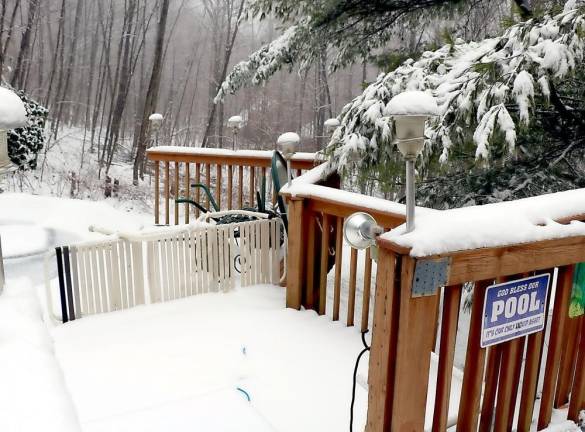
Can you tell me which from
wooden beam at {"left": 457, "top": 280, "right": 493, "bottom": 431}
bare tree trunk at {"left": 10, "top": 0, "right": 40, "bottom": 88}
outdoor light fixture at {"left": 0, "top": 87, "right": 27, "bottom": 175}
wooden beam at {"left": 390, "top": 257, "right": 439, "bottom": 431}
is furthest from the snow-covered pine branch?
bare tree trunk at {"left": 10, "top": 0, "right": 40, "bottom": 88}

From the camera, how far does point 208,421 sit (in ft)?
5.91

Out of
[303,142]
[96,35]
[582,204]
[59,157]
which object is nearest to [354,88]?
[303,142]

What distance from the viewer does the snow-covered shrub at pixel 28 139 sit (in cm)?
768

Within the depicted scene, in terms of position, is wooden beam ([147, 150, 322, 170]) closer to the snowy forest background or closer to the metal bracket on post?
the snowy forest background

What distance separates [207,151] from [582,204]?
393cm

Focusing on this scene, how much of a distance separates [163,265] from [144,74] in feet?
54.5

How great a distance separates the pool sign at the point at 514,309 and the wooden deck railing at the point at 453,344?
3 centimetres

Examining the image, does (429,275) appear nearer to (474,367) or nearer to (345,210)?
(474,367)

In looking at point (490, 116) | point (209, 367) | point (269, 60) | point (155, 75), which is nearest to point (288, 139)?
point (490, 116)

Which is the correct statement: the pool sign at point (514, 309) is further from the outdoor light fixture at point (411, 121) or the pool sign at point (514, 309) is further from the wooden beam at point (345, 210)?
the wooden beam at point (345, 210)

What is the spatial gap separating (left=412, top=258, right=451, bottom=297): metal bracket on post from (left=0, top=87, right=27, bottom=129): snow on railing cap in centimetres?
144

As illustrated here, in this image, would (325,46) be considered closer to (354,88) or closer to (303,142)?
(303,142)

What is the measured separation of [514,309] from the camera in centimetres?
171

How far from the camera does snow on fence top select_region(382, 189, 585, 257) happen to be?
4.75 ft
